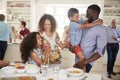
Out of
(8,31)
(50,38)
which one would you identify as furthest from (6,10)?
(50,38)

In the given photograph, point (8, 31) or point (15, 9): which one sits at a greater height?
point (15, 9)

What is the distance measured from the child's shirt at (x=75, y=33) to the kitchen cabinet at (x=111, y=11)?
375cm

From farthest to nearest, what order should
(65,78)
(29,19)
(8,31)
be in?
1. (29,19)
2. (8,31)
3. (65,78)

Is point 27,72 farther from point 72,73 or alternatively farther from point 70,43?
point 70,43

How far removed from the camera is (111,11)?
20.5 ft

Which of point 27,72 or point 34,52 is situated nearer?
point 27,72

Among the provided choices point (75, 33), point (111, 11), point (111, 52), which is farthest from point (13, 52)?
point (111, 11)

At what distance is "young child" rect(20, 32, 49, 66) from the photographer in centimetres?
261

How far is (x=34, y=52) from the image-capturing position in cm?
263

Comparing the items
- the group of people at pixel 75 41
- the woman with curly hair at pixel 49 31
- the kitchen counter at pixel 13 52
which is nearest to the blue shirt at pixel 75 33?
the group of people at pixel 75 41

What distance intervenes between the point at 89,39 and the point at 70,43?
1.04ft

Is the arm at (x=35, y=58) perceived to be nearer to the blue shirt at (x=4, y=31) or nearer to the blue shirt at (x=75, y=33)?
the blue shirt at (x=75, y=33)

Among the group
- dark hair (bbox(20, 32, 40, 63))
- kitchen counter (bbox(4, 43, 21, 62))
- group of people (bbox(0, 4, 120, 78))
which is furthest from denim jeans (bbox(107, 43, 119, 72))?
dark hair (bbox(20, 32, 40, 63))

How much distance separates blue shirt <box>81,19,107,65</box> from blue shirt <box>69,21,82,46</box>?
6 centimetres
